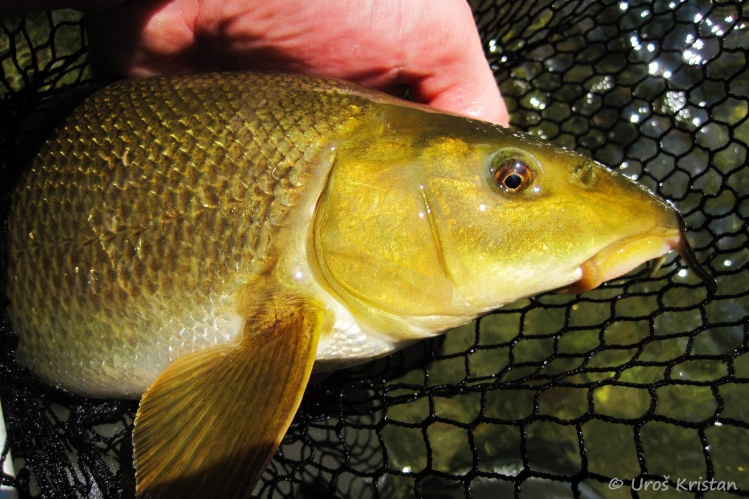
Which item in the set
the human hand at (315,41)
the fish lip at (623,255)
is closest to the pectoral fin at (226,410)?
the fish lip at (623,255)

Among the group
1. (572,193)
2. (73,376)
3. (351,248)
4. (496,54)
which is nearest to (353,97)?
(351,248)

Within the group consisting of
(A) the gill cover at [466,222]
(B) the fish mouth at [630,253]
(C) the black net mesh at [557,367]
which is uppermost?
(A) the gill cover at [466,222]

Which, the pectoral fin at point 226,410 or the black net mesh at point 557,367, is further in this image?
the black net mesh at point 557,367

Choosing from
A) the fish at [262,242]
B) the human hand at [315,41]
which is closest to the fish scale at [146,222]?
the fish at [262,242]

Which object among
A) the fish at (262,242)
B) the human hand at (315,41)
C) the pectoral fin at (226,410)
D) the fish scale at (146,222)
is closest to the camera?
the pectoral fin at (226,410)

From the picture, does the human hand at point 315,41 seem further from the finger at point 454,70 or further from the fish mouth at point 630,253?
the fish mouth at point 630,253

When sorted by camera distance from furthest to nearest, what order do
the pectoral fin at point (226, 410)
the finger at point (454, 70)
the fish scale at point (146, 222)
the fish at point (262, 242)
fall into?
1. the finger at point (454, 70)
2. the fish scale at point (146, 222)
3. the fish at point (262, 242)
4. the pectoral fin at point (226, 410)

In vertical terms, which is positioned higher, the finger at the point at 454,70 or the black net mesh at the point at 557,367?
the finger at the point at 454,70

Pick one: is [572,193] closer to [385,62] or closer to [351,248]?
[351,248]
